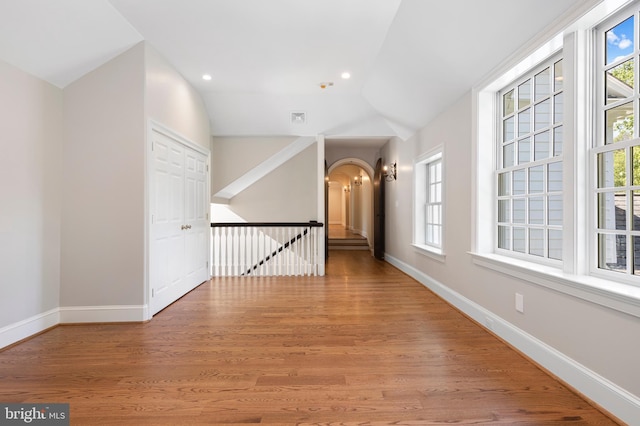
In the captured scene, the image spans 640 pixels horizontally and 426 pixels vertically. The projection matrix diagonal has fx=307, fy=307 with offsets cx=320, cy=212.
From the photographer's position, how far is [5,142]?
2479mm

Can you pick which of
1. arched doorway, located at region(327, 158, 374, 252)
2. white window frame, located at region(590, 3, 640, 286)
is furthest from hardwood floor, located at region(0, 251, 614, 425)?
arched doorway, located at region(327, 158, 374, 252)

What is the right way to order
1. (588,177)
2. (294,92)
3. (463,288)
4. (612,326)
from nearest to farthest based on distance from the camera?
(612,326)
(588,177)
(463,288)
(294,92)

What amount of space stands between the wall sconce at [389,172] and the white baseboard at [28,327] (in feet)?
18.2

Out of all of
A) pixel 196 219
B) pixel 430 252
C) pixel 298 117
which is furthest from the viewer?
pixel 298 117

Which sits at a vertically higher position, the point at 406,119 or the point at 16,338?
the point at 406,119

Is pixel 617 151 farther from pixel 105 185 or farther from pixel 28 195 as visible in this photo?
pixel 28 195

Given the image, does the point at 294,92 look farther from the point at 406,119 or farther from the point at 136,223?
the point at 136,223

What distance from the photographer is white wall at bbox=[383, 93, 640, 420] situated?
5.43ft

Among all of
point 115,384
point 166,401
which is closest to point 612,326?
point 166,401

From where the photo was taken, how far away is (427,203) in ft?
16.0

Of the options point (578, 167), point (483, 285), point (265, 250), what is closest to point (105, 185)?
point (265, 250)

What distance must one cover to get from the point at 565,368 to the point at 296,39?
3582mm

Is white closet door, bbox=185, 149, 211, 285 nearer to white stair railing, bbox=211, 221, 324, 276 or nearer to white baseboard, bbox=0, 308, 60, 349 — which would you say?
white stair railing, bbox=211, 221, 324, 276

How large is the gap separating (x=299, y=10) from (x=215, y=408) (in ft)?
10.2
